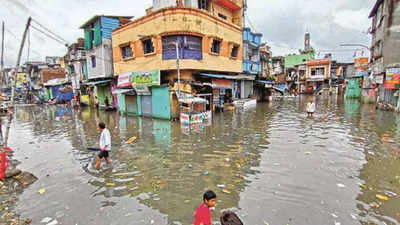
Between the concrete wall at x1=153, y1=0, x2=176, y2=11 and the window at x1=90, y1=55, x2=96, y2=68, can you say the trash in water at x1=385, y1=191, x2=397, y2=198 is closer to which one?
the concrete wall at x1=153, y1=0, x2=176, y2=11

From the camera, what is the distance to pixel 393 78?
53.2ft

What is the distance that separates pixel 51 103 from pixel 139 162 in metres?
40.1

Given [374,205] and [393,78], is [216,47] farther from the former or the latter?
[374,205]

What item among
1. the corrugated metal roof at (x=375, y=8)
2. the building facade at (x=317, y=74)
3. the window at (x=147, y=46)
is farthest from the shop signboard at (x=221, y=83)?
the building facade at (x=317, y=74)

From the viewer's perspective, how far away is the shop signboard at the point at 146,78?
53.0 feet

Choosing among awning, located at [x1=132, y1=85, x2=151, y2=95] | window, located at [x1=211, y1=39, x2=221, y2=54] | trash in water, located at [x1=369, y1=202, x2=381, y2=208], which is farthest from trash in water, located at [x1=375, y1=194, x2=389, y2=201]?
window, located at [x1=211, y1=39, x2=221, y2=54]

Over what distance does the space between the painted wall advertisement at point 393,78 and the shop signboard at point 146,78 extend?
18317 mm

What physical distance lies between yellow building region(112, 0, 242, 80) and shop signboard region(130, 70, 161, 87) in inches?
27.5

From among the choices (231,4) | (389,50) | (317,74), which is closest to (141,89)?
(231,4)

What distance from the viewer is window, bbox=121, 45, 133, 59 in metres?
19.5

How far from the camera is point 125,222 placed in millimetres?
4133

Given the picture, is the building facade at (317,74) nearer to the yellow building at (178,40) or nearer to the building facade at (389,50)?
the building facade at (389,50)

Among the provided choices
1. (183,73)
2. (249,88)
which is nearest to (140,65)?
(183,73)

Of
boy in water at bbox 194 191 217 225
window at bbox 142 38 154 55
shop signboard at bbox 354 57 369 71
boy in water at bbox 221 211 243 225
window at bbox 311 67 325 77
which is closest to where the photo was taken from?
boy in water at bbox 221 211 243 225
